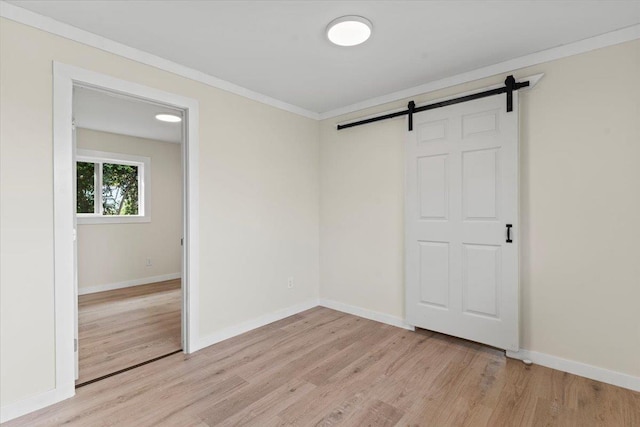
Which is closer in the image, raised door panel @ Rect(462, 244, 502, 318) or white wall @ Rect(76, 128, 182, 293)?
raised door panel @ Rect(462, 244, 502, 318)

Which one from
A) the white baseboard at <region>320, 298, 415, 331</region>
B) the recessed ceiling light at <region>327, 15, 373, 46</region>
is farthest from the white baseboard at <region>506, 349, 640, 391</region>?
the recessed ceiling light at <region>327, 15, 373, 46</region>

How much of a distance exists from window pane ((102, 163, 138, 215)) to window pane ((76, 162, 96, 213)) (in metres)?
0.14

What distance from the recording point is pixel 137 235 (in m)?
5.32

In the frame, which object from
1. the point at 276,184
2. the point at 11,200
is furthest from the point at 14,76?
the point at 276,184

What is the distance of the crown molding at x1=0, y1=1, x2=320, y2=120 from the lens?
1.94 m

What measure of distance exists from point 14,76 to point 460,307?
371 centimetres

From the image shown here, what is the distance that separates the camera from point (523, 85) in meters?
2.52

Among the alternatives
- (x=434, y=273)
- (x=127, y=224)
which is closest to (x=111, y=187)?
(x=127, y=224)

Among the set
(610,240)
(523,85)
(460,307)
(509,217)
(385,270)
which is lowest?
(460,307)

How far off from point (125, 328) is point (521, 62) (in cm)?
451

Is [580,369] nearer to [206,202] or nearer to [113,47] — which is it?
[206,202]

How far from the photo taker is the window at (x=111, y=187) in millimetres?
4859

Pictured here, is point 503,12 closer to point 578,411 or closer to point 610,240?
point 610,240

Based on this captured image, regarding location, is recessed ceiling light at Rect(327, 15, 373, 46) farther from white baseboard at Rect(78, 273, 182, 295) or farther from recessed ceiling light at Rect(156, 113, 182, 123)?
white baseboard at Rect(78, 273, 182, 295)
